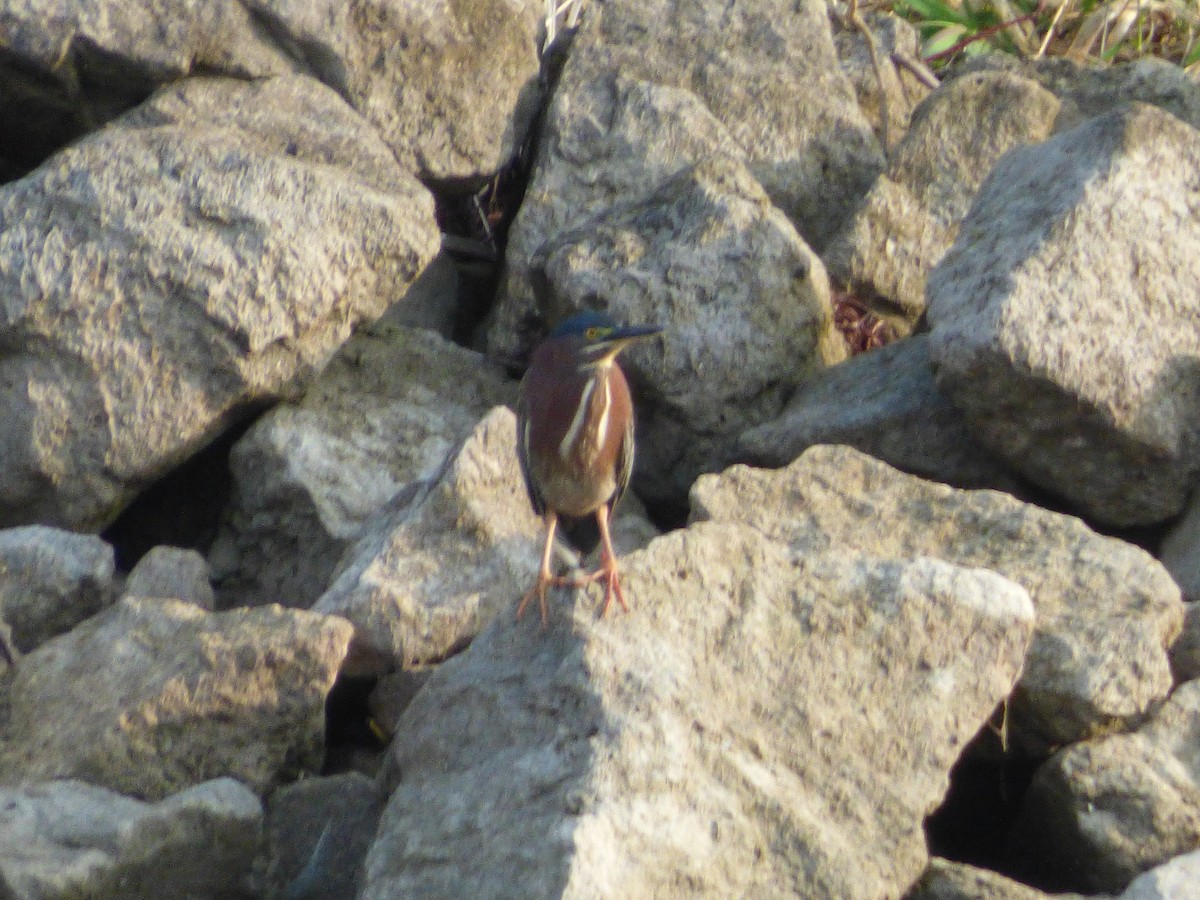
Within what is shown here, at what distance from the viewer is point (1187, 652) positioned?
4.68m

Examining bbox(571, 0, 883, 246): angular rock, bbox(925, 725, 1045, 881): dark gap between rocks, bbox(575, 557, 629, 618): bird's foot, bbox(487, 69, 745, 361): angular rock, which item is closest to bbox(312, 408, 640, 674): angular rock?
bbox(575, 557, 629, 618): bird's foot

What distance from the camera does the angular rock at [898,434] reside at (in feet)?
18.4

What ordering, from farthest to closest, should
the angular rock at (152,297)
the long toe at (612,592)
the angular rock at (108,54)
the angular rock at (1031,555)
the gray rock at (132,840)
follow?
1. the angular rock at (108,54)
2. the angular rock at (152,297)
3. the angular rock at (1031,555)
4. the long toe at (612,592)
5. the gray rock at (132,840)

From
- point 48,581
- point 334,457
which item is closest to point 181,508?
Answer: point 334,457

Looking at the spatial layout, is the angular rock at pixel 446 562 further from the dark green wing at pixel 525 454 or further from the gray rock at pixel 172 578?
the gray rock at pixel 172 578

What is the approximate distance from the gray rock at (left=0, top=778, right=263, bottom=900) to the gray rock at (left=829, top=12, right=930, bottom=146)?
4.68 m

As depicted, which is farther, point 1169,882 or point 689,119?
point 689,119

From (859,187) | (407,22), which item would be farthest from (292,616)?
(859,187)

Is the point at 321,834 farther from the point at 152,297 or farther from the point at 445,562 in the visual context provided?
the point at 152,297

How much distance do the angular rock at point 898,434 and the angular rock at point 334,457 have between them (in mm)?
1047

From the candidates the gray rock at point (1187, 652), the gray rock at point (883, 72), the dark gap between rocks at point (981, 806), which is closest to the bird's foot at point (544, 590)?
the dark gap between rocks at point (981, 806)

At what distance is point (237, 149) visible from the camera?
224 inches

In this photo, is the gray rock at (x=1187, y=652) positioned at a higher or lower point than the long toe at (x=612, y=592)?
lower

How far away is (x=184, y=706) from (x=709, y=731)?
1402mm
